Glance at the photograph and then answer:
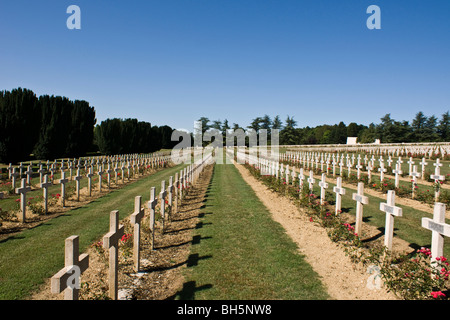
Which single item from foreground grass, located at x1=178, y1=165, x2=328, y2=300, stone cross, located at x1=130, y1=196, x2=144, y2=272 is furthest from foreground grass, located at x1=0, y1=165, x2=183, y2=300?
foreground grass, located at x1=178, y1=165, x2=328, y2=300

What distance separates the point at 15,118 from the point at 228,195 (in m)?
19.4

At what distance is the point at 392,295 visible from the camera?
3.84 metres

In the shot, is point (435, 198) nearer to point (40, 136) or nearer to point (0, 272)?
point (0, 272)

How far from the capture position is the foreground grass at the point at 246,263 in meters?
4.15

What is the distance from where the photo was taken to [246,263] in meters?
5.22

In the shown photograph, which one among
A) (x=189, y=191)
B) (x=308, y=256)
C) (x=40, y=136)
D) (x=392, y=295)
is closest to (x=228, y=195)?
(x=189, y=191)

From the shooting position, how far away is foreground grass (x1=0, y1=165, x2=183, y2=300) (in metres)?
4.46

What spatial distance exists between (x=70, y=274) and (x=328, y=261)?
440 cm

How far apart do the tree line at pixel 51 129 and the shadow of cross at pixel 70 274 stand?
23402 millimetres

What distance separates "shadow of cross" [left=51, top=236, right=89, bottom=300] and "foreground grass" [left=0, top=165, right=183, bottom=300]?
2.02 m

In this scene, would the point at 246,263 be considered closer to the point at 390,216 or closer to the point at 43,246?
the point at 390,216

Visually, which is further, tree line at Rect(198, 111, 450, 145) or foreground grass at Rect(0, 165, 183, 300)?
tree line at Rect(198, 111, 450, 145)

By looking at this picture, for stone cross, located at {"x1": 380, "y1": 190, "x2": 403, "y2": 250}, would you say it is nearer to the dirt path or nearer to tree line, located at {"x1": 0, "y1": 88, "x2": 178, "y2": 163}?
the dirt path

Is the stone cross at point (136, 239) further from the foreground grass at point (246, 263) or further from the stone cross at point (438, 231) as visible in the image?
the stone cross at point (438, 231)
